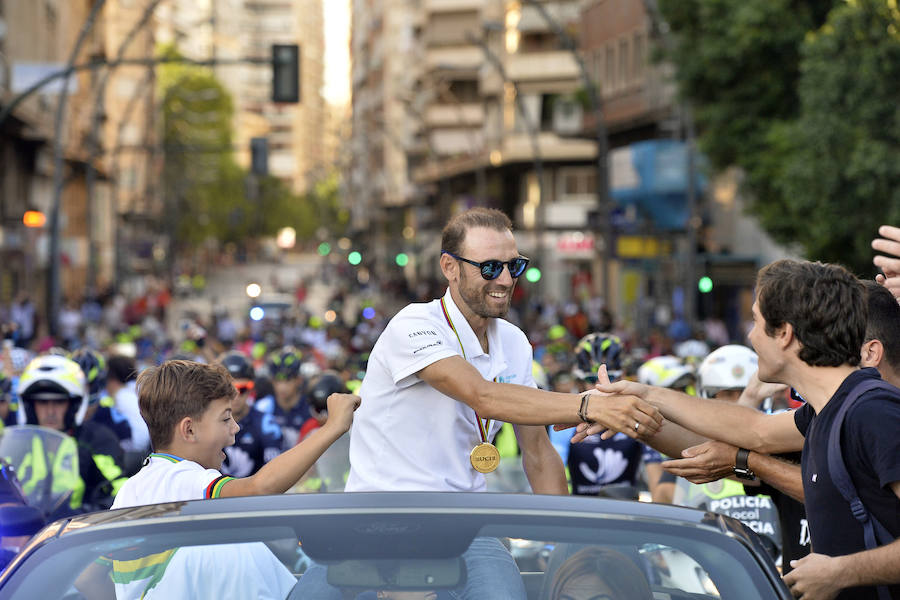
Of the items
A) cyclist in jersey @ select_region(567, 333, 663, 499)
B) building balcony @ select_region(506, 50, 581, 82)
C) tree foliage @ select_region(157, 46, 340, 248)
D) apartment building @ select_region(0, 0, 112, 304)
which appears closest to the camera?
cyclist in jersey @ select_region(567, 333, 663, 499)

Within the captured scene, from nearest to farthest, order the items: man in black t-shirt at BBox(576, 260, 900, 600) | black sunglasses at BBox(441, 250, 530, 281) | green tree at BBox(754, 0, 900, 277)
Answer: man in black t-shirt at BBox(576, 260, 900, 600) → black sunglasses at BBox(441, 250, 530, 281) → green tree at BBox(754, 0, 900, 277)

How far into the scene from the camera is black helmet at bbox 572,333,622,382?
958 centimetres

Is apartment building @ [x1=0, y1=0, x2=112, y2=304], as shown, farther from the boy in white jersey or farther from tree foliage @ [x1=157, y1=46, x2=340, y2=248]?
tree foliage @ [x1=157, y1=46, x2=340, y2=248]

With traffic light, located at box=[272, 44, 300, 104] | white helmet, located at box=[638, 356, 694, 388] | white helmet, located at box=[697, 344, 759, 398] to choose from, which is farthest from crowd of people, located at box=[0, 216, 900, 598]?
traffic light, located at box=[272, 44, 300, 104]

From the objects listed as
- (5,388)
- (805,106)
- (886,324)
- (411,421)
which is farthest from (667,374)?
(805,106)

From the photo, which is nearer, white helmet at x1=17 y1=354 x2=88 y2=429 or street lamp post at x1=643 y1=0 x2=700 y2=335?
white helmet at x1=17 y1=354 x2=88 y2=429

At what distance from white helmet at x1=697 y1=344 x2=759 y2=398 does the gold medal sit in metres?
3.25

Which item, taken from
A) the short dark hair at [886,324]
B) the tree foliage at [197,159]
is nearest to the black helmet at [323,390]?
the short dark hair at [886,324]

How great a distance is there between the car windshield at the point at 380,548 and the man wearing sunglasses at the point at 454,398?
1.39 m

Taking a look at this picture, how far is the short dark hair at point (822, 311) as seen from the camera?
13.9ft

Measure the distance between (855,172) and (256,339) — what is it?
1130cm

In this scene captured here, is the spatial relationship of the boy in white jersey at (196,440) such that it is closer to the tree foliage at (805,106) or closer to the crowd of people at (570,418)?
the crowd of people at (570,418)

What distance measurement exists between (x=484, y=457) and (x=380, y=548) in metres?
1.64

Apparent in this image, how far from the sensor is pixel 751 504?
24.3 ft
